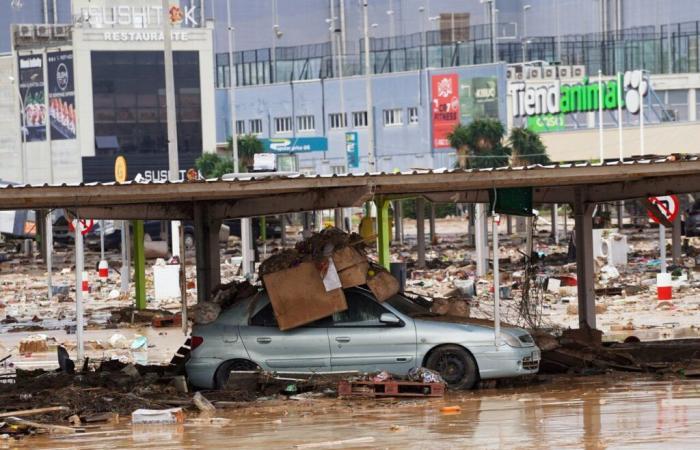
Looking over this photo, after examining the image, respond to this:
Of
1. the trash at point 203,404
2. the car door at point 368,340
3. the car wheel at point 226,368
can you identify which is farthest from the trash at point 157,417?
the car door at point 368,340

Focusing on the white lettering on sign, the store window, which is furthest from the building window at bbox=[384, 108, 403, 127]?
the white lettering on sign

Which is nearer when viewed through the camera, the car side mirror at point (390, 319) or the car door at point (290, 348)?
the car side mirror at point (390, 319)

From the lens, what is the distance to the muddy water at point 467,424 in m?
13.4

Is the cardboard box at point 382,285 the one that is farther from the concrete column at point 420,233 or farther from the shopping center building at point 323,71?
the shopping center building at point 323,71

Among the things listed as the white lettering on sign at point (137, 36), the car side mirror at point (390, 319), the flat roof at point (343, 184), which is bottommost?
the car side mirror at point (390, 319)

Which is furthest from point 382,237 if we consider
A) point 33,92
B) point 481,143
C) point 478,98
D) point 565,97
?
point 33,92

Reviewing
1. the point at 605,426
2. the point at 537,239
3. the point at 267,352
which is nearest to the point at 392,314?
the point at 267,352

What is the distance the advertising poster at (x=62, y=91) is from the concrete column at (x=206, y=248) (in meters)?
76.3

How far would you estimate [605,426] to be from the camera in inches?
551

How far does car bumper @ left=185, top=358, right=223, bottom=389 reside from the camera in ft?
57.7

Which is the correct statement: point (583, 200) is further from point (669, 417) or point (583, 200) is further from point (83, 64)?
point (83, 64)

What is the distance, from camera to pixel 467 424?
1450 cm

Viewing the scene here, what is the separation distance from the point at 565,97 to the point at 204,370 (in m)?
69.5

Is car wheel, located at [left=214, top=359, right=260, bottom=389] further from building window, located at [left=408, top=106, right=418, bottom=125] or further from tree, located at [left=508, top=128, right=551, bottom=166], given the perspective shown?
building window, located at [left=408, top=106, right=418, bottom=125]
